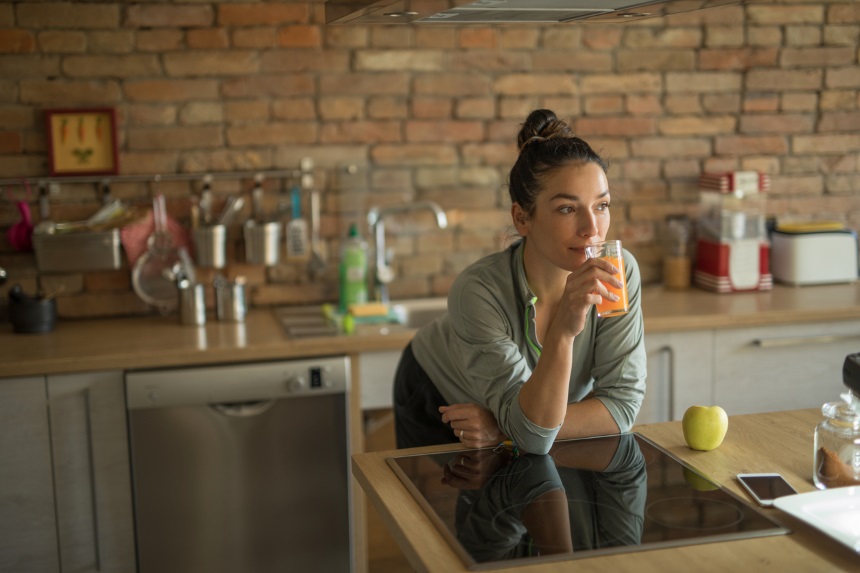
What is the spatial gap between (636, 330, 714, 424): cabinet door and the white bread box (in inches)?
26.8

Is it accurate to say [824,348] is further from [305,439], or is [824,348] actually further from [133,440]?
[133,440]

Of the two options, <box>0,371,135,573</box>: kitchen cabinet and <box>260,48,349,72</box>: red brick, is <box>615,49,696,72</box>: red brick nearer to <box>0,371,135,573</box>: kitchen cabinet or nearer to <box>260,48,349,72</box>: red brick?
<box>260,48,349,72</box>: red brick

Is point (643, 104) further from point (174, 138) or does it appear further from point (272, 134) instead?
point (174, 138)

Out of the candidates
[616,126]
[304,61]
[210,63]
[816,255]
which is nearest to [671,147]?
[616,126]

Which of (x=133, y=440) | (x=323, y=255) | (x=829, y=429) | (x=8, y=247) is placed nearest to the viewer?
(x=829, y=429)

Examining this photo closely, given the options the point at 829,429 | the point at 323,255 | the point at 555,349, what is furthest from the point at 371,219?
the point at 829,429

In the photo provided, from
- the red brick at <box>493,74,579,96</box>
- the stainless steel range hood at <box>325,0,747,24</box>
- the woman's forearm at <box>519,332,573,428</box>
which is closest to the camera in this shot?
the stainless steel range hood at <box>325,0,747,24</box>

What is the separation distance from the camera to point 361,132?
3609 millimetres

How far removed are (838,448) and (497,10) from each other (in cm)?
95

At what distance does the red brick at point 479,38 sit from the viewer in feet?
12.0

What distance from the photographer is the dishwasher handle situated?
9.84 feet

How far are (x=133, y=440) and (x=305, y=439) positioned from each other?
1.65 ft

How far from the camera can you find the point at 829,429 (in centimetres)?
169

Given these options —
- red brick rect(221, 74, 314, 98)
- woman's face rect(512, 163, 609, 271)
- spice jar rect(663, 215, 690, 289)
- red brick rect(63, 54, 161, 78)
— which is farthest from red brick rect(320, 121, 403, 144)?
woman's face rect(512, 163, 609, 271)
